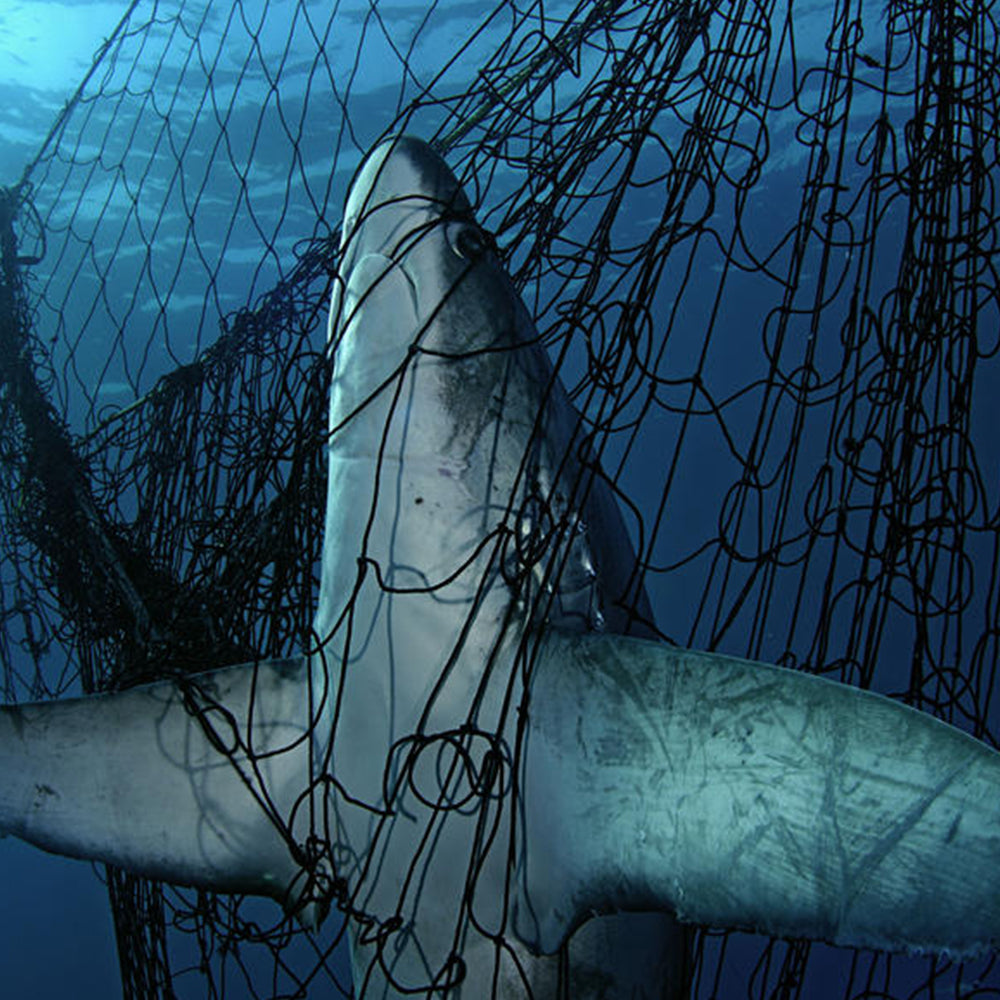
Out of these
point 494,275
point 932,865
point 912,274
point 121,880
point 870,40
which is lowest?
point 121,880

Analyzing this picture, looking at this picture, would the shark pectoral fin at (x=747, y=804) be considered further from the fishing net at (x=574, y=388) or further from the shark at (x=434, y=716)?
the fishing net at (x=574, y=388)

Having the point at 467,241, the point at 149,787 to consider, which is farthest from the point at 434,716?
the point at 467,241

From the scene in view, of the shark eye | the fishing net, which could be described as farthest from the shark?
the fishing net

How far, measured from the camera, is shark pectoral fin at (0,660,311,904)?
2.03 meters

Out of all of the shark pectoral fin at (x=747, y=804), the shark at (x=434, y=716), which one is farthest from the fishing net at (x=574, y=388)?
the shark pectoral fin at (x=747, y=804)

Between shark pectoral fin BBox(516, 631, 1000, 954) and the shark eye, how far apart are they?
0.87 m

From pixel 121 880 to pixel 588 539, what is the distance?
6.83ft

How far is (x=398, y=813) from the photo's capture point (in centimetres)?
197

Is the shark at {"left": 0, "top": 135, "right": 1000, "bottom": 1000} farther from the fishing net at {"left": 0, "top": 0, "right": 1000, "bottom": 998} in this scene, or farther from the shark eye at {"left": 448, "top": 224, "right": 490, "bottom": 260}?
the fishing net at {"left": 0, "top": 0, "right": 1000, "bottom": 998}

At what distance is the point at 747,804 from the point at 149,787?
1308 mm

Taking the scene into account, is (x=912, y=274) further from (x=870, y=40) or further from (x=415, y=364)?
(x=870, y=40)

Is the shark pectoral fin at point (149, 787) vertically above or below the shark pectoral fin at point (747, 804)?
below

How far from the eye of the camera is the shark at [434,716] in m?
1.78

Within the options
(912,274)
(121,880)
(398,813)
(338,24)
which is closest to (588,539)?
(398,813)
